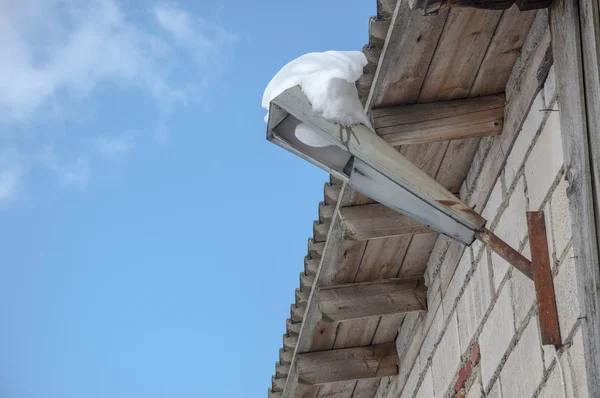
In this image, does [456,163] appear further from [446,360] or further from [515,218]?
[446,360]

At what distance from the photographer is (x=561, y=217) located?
3064mm

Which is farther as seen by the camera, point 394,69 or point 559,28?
point 394,69

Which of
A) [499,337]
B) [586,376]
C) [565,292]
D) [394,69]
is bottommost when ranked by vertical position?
[586,376]

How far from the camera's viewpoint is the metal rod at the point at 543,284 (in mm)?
3070

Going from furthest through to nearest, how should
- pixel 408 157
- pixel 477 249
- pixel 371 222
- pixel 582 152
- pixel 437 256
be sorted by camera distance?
pixel 437 256, pixel 371 222, pixel 477 249, pixel 408 157, pixel 582 152

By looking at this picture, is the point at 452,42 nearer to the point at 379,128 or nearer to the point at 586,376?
the point at 379,128

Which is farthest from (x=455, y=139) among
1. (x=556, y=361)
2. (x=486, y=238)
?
(x=556, y=361)

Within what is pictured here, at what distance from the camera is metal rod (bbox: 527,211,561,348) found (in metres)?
3.07

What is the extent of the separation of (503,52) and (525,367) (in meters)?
1.13

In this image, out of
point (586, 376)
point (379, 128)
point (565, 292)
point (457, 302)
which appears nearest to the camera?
point (586, 376)

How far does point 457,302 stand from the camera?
13.8 ft

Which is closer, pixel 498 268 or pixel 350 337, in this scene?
pixel 498 268

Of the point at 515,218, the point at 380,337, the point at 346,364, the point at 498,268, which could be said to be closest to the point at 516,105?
the point at 515,218

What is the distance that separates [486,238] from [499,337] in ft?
2.32
